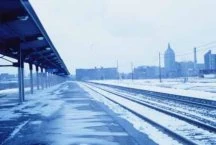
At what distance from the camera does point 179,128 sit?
1280 cm

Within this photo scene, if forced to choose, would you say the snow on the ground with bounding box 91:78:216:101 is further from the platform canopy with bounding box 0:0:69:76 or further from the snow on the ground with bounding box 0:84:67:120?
the platform canopy with bounding box 0:0:69:76

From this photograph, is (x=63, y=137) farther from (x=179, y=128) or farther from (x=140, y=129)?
(x=179, y=128)

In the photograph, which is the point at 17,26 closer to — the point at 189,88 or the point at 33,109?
the point at 33,109

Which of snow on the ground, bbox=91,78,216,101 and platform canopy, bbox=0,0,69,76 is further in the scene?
snow on the ground, bbox=91,78,216,101

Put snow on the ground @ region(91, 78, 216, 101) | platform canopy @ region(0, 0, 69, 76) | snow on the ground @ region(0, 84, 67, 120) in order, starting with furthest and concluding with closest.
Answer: snow on the ground @ region(91, 78, 216, 101) < snow on the ground @ region(0, 84, 67, 120) < platform canopy @ region(0, 0, 69, 76)

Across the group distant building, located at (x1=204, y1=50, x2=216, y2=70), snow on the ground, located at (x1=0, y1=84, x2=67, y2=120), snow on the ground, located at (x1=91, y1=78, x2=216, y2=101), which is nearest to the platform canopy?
snow on the ground, located at (x1=0, y1=84, x2=67, y2=120)

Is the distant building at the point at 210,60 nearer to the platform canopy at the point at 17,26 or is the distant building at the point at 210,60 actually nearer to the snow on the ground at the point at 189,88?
the snow on the ground at the point at 189,88

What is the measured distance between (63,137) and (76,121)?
4.24 m

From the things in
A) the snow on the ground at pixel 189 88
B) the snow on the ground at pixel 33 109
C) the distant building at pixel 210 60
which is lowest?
the snow on the ground at pixel 33 109

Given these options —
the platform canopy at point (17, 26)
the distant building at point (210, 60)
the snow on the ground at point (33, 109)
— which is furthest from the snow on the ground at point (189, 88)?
the distant building at point (210, 60)


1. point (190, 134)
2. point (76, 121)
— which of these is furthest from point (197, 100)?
point (190, 134)

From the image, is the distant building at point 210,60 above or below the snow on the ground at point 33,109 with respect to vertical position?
above

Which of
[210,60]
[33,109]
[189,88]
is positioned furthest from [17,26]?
[210,60]

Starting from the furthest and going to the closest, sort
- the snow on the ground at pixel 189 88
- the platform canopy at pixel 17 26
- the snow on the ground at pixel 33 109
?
the snow on the ground at pixel 189 88, the snow on the ground at pixel 33 109, the platform canopy at pixel 17 26
